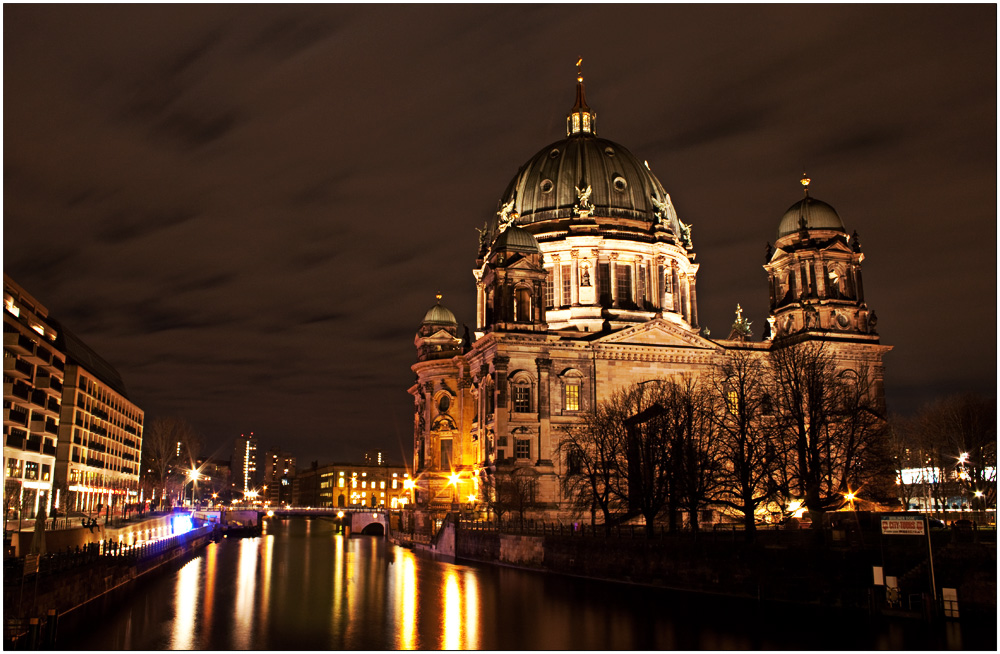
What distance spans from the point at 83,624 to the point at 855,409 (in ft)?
143

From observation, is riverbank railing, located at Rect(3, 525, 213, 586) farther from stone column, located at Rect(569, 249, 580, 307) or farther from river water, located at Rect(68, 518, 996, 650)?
stone column, located at Rect(569, 249, 580, 307)

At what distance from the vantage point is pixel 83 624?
3878 cm

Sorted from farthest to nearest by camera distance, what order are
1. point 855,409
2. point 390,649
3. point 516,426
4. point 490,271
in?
point 490,271 → point 516,426 → point 855,409 → point 390,649

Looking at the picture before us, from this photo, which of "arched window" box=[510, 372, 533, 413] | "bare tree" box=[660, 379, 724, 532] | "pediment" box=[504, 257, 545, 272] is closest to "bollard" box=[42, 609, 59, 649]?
"bare tree" box=[660, 379, 724, 532]

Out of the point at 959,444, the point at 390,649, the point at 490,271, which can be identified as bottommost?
the point at 390,649

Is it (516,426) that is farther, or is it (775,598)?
(516,426)

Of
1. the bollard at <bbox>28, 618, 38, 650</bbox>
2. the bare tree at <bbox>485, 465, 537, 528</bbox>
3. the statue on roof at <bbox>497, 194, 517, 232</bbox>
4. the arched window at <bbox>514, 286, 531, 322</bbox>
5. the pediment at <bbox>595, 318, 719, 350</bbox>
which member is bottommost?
the bollard at <bbox>28, 618, 38, 650</bbox>

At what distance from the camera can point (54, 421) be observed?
90.0 meters

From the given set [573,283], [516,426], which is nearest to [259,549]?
[516,426]

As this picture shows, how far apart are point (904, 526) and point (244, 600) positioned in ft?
109

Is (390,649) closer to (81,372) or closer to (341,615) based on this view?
(341,615)

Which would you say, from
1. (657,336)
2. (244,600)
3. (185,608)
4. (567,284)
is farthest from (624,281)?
(185,608)

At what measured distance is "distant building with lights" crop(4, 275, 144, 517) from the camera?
2995 inches

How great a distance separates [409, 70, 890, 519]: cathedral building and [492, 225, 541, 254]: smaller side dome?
15 cm
